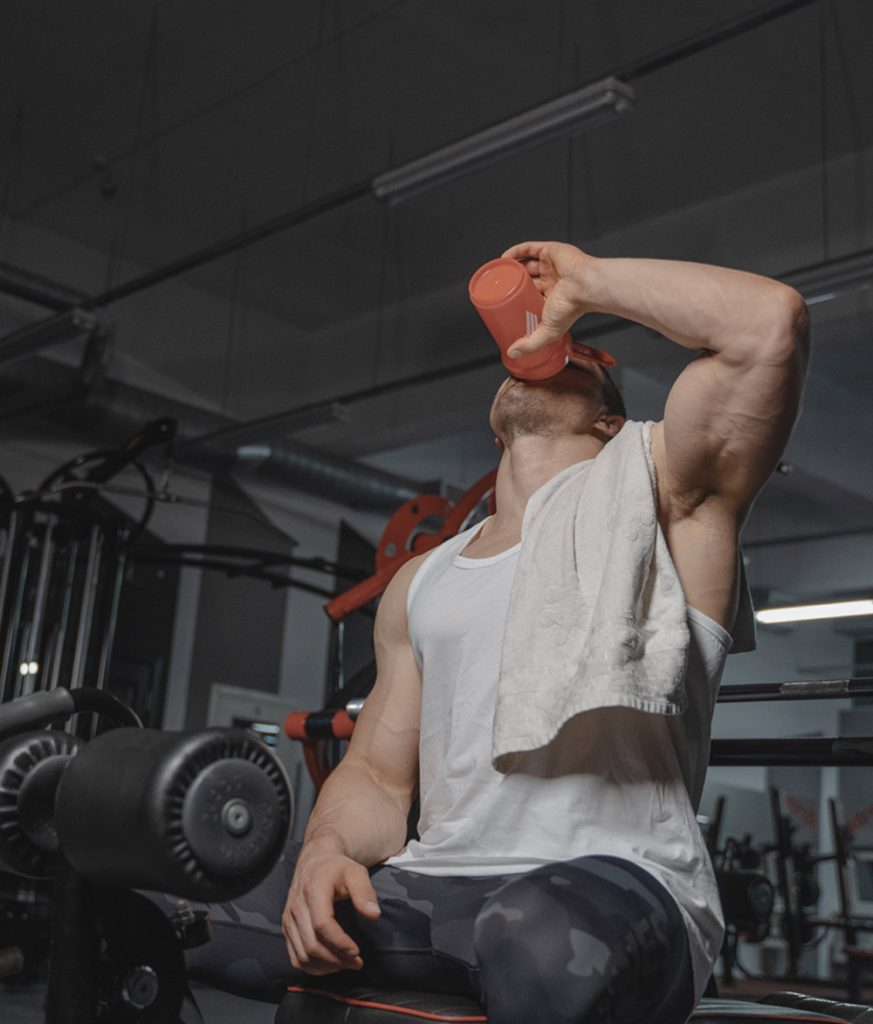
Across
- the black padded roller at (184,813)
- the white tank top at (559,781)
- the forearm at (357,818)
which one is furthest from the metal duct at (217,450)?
the black padded roller at (184,813)

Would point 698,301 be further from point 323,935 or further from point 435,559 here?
point 323,935

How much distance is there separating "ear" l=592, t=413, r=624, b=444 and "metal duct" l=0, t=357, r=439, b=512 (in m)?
5.23

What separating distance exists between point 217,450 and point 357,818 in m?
5.61

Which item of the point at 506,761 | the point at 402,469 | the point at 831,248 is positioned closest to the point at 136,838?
the point at 506,761

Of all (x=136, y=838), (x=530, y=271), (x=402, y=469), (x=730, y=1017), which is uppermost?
(x=402, y=469)

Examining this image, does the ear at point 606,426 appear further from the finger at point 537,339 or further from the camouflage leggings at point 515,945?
the camouflage leggings at point 515,945

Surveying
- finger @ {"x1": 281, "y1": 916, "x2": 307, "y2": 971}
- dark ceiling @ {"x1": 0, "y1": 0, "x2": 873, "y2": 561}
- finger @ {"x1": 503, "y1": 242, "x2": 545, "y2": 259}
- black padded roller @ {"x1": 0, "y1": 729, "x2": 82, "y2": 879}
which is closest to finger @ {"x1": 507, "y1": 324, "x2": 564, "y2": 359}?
finger @ {"x1": 503, "y1": 242, "x2": 545, "y2": 259}

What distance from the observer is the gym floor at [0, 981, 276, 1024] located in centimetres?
294

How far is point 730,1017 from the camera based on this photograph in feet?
4.16

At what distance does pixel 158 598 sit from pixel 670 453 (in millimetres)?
6428

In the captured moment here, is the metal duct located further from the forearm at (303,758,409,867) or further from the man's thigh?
the man's thigh

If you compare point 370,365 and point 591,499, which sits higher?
point 370,365

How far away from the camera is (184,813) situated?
57 cm

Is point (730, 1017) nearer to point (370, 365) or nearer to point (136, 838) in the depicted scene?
point (136, 838)
